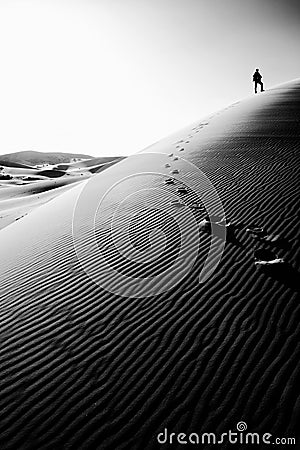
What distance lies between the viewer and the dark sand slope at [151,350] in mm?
3012

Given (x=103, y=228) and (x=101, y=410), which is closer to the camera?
(x=101, y=410)

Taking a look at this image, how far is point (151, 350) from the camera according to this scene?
148 inches

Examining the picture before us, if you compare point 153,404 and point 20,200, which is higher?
point 153,404

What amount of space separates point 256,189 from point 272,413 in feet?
18.8

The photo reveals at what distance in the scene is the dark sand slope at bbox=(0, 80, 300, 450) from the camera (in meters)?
3.01

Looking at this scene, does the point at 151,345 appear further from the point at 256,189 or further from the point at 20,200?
the point at 20,200

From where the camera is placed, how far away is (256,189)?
804 cm

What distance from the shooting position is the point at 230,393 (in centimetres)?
→ 316

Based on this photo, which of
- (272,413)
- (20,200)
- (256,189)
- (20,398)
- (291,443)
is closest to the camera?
(291,443)

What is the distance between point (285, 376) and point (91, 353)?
189cm

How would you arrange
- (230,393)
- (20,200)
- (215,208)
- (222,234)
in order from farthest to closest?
1. (20,200)
2. (215,208)
3. (222,234)
4. (230,393)

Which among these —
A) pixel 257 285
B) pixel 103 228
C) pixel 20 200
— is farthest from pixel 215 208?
pixel 20 200

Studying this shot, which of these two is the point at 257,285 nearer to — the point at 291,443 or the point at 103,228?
the point at 291,443

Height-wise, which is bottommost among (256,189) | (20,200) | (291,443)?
(20,200)
